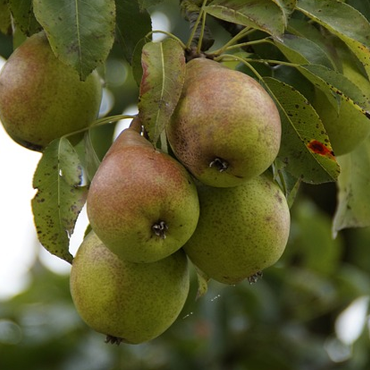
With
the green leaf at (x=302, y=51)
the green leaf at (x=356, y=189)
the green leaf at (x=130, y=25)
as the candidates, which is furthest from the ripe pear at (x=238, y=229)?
the green leaf at (x=356, y=189)

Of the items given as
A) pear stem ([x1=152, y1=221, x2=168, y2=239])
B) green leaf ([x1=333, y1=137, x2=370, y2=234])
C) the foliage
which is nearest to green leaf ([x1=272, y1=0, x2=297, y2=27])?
the foliage

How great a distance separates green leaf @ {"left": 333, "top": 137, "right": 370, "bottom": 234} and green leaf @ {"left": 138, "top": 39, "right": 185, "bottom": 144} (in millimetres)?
606

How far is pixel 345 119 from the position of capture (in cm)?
148

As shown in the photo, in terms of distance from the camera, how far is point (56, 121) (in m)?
1.45

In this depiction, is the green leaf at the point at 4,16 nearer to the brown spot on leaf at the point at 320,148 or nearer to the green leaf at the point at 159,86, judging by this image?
the green leaf at the point at 159,86

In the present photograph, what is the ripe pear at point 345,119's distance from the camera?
1.47 meters

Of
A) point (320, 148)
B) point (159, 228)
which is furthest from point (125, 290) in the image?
point (320, 148)

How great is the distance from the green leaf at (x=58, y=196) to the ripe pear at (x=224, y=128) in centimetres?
23

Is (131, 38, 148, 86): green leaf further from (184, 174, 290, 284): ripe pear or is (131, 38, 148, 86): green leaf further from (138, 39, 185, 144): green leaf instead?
(184, 174, 290, 284): ripe pear

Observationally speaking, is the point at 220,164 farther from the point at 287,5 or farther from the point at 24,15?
the point at 24,15

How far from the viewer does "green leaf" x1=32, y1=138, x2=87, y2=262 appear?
1.37 m

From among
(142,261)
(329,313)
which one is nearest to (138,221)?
(142,261)

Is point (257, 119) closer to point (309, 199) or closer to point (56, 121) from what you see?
point (56, 121)

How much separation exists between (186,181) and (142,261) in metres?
0.13
